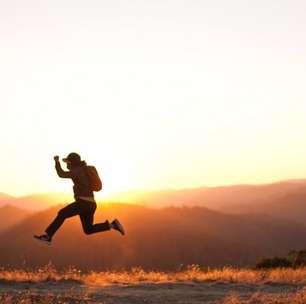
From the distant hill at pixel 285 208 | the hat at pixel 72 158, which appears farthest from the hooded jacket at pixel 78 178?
the distant hill at pixel 285 208

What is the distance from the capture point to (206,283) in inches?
685

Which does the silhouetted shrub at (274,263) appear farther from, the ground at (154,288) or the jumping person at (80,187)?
the jumping person at (80,187)

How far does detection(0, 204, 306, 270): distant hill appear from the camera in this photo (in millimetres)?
85750

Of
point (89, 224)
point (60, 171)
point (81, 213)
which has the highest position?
point (60, 171)

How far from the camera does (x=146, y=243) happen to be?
92000mm

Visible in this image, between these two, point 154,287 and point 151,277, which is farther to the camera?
point 151,277

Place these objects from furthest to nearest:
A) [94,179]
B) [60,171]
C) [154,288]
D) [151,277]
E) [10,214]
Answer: [10,214], [151,277], [154,288], [94,179], [60,171]

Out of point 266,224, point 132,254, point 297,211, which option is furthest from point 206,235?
point 297,211

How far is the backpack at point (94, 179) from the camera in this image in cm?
1367

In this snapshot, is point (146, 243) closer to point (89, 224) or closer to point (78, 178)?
point (89, 224)

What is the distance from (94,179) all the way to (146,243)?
79.3 meters

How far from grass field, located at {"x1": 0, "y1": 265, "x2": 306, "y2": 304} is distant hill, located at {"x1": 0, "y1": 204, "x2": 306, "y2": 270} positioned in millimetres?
61378

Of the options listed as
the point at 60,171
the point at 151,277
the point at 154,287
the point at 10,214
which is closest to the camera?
the point at 60,171

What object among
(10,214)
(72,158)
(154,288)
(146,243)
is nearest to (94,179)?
(72,158)
